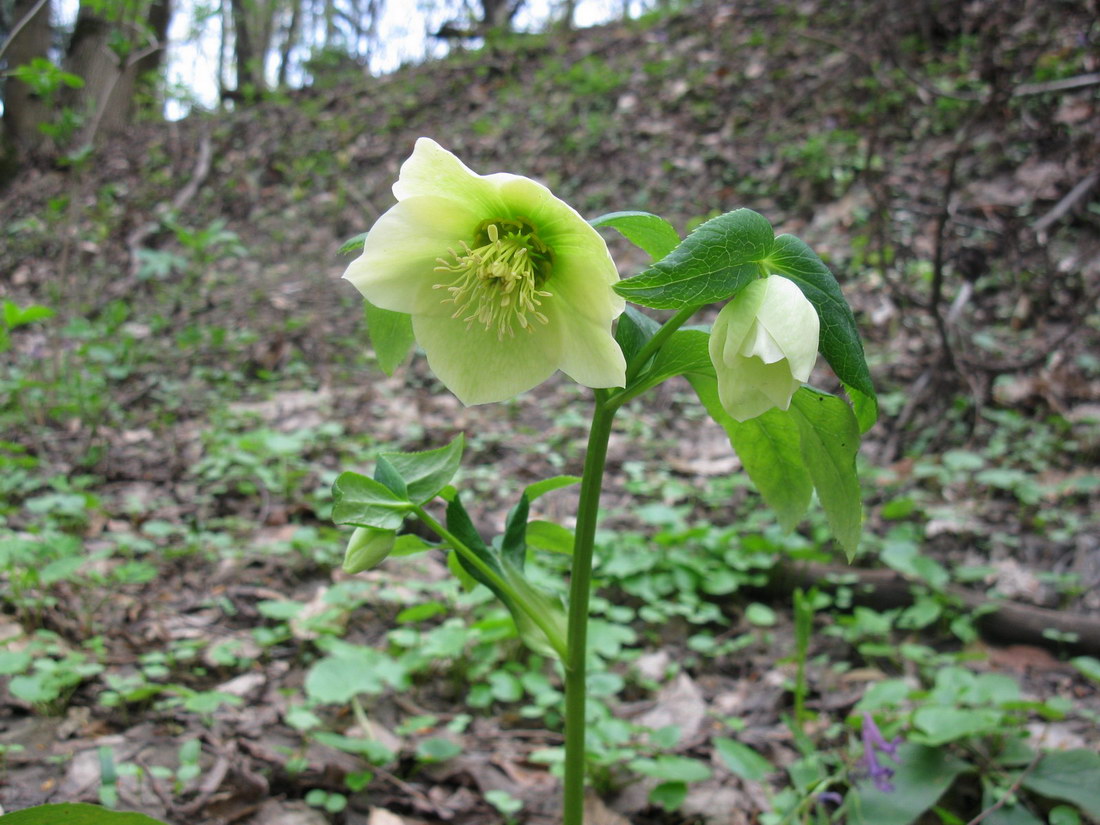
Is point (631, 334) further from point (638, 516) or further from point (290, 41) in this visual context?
point (290, 41)

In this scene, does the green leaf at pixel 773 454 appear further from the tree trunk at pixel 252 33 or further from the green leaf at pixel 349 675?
the tree trunk at pixel 252 33

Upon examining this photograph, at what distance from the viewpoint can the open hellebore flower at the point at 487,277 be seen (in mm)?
717

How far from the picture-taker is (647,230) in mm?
714

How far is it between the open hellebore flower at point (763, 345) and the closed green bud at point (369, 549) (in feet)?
1.14

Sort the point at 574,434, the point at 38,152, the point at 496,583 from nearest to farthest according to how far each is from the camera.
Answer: the point at 496,583
the point at 574,434
the point at 38,152

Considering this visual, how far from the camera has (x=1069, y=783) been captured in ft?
3.38

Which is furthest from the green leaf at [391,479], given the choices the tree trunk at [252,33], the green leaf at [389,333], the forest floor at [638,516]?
the tree trunk at [252,33]

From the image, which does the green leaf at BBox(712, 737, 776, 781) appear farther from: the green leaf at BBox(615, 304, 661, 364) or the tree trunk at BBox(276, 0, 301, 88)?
the tree trunk at BBox(276, 0, 301, 88)

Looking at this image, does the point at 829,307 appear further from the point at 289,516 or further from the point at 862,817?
the point at 289,516

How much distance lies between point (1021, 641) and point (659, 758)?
3.09 ft

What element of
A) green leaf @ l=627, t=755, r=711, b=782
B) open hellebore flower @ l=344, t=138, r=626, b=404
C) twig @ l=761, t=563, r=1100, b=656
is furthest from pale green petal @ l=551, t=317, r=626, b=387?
twig @ l=761, t=563, r=1100, b=656

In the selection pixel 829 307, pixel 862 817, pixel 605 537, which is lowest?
pixel 862 817

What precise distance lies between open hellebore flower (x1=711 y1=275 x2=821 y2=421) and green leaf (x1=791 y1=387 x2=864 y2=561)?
9cm

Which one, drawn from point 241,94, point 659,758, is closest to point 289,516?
point 659,758
